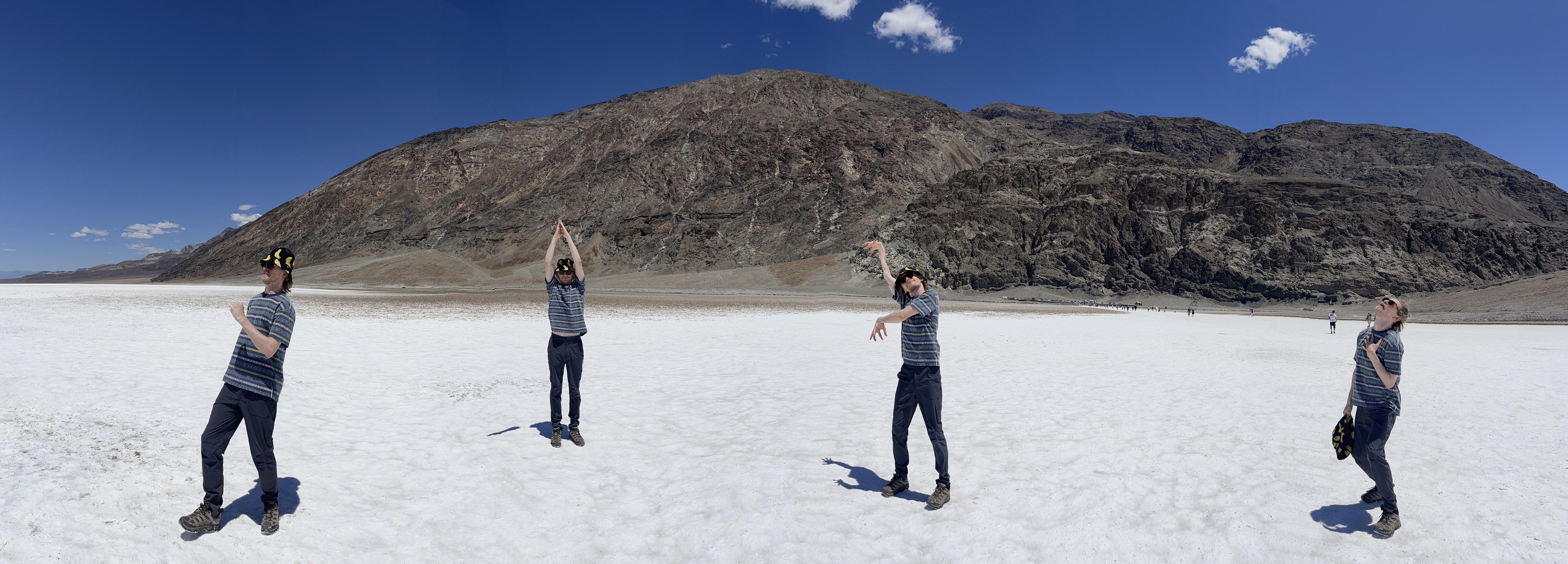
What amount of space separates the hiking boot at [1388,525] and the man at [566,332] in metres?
6.29

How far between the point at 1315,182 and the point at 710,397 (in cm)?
8508

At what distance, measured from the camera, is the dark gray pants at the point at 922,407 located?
4730mm

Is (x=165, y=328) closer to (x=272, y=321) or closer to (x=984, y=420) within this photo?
(x=272, y=321)

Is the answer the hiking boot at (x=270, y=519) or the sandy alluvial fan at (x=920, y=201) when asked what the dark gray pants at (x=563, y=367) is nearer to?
the hiking boot at (x=270, y=519)

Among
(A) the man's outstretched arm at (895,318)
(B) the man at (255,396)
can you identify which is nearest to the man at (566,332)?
(B) the man at (255,396)

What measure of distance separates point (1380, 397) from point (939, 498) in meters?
3.04

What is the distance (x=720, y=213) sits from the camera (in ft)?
315

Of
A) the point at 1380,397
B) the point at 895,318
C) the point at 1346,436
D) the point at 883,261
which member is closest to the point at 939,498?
the point at 895,318

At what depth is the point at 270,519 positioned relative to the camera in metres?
4.12

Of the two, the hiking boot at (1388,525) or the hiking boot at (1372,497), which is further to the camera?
the hiking boot at (1372,497)

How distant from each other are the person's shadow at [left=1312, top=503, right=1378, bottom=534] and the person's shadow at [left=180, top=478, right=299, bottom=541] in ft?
23.6

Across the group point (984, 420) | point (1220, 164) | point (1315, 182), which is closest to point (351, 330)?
point (984, 420)

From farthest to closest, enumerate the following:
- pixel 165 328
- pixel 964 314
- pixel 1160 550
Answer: pixel 964 314, pixel 165 328, pixel 1160 550

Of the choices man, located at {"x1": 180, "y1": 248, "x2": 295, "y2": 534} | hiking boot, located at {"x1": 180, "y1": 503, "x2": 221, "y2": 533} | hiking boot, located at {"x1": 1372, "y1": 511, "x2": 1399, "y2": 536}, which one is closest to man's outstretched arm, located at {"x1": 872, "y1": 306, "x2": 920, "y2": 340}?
hiking boot, located at {"x1": 1372, "y1": 511, "x2": 1399, "y2": 536}
